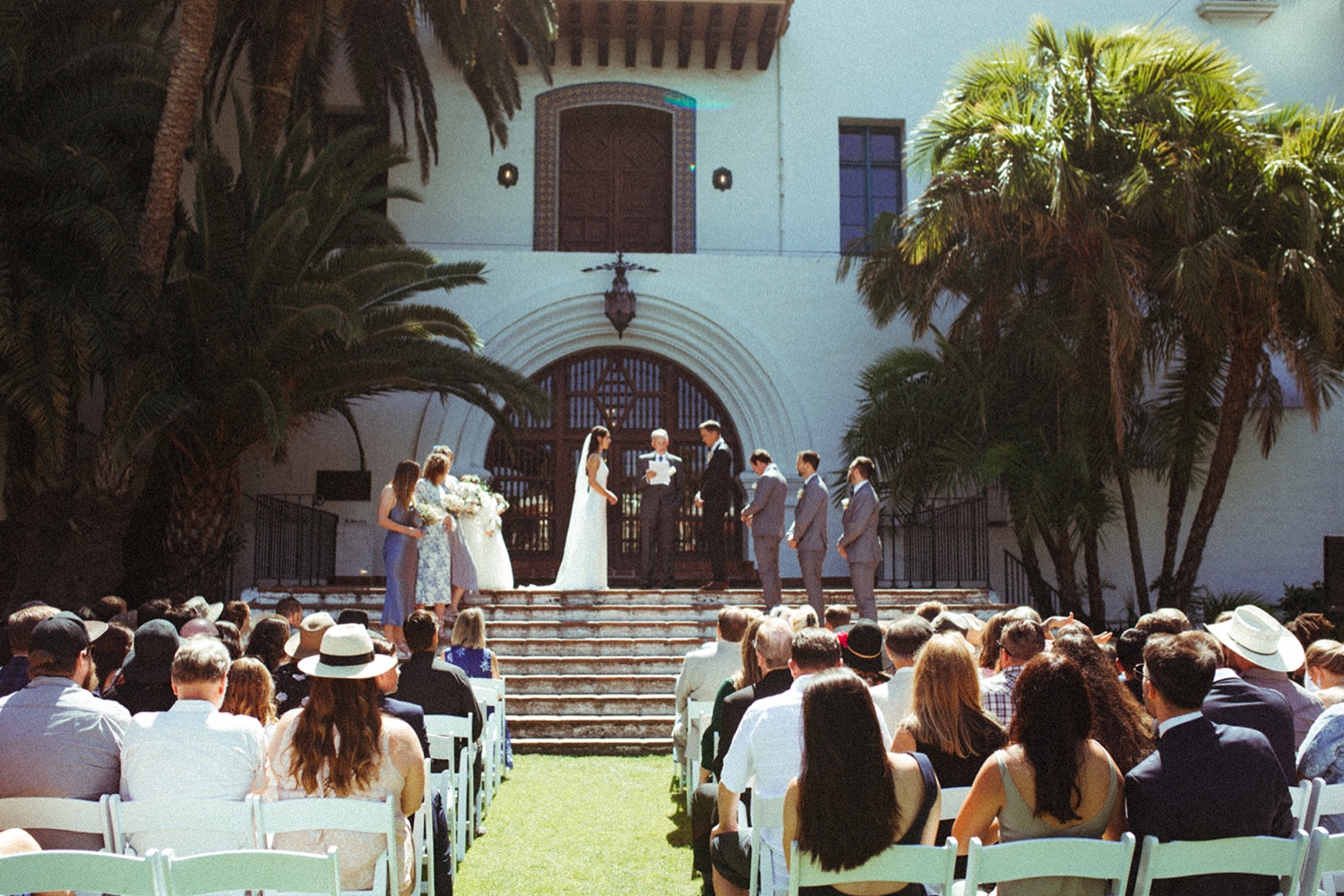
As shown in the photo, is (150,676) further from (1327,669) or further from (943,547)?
(943,547)

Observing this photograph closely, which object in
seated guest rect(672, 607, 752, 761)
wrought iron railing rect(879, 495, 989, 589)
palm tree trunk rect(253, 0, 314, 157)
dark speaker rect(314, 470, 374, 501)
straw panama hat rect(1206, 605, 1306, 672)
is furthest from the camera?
dark speaker rect(314, 470, 374, 501)

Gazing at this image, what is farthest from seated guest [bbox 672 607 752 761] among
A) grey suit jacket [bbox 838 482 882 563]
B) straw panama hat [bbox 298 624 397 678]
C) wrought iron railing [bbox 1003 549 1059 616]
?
wrought iron railing [bbox 1003 549 1059 616]

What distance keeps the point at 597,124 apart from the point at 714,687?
12.6 meters

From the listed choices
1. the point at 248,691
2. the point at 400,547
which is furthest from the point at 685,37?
the point at 248,691

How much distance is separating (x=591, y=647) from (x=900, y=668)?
6.50m

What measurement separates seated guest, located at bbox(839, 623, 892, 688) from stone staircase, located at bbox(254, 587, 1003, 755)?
15.2ft

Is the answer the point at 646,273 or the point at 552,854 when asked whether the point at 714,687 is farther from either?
the point at 646,273

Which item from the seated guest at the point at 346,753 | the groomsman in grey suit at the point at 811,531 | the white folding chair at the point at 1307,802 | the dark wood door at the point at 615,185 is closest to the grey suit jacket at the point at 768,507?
the groomsman in grey suit at the point at 811,531

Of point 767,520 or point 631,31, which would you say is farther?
point 631,31

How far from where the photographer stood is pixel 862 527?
11.1m

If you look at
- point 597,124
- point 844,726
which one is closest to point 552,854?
point 844,726

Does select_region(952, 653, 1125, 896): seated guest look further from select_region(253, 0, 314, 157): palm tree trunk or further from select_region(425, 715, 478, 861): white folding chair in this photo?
select_region(253, 0, 314, 157): palm tree trunk

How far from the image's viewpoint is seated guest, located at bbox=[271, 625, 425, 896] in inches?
166

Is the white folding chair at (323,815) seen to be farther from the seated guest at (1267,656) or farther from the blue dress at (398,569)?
the blue dress at (398,569)
